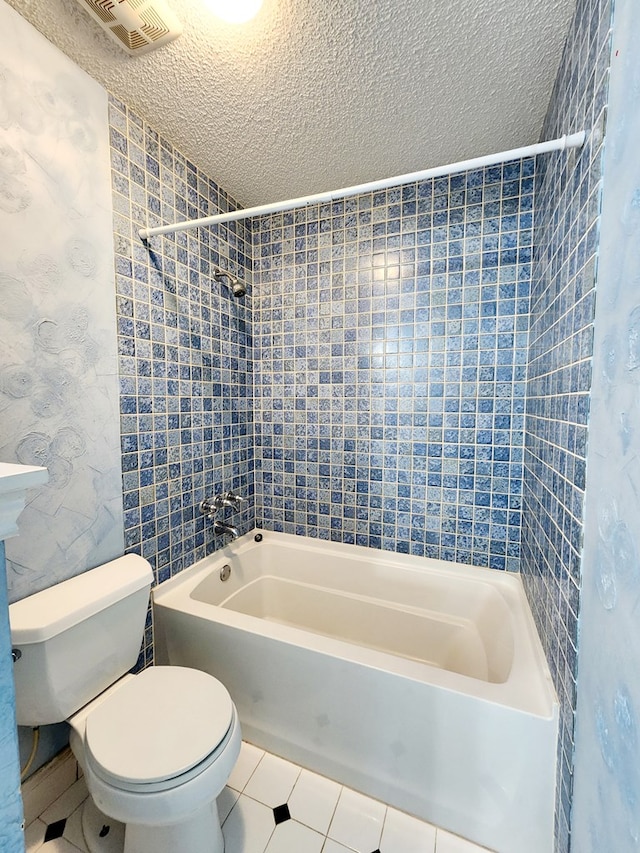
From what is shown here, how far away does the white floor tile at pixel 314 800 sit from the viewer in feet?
3.59

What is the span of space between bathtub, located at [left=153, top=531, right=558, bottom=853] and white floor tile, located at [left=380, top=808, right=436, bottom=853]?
3 centimetres

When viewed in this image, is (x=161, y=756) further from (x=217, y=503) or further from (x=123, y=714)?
(x=217, y=503)

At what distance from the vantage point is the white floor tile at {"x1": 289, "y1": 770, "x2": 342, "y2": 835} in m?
1.09

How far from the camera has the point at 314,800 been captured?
3.77 feet

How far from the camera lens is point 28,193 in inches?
40.1

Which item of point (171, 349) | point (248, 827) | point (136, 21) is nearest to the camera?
point (136, 21)

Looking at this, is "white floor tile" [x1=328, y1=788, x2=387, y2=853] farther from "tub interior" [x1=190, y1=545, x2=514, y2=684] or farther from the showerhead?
the showerhead

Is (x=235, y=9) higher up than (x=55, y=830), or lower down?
higher up

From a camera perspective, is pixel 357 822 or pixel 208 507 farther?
pixel 208 507

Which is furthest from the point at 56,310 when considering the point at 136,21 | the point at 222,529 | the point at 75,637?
the point at 222,529

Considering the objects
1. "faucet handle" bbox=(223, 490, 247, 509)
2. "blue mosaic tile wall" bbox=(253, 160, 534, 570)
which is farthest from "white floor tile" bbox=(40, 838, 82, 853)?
"blue mosaic tile wall" bbox=(253, 160, 534, 570)

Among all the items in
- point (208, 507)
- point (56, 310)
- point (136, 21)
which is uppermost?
point (136, 21)

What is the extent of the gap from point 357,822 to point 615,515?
49.7 inches

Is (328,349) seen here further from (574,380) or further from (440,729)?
(440,729)
